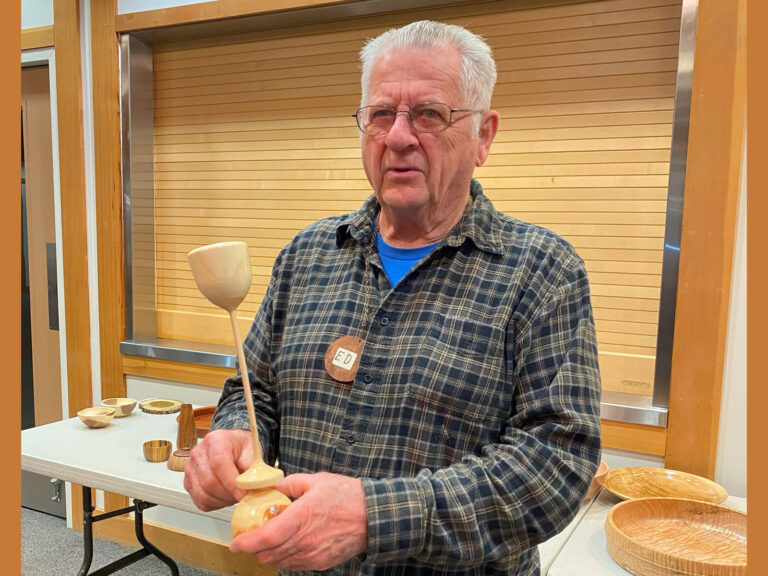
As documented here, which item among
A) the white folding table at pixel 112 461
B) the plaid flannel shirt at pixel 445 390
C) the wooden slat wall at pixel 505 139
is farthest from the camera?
the wooden slat wall at pixel 505 139

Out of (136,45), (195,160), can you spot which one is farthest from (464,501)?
(136,45)

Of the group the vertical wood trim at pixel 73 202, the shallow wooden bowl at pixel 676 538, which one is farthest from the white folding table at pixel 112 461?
the shallow wooden bowl at pixel 676 538

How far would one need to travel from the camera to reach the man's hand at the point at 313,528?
71 centimetres

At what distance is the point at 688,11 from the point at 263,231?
1.92m

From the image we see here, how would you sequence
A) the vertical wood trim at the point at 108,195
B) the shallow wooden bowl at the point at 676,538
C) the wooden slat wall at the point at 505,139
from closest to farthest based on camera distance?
1. the shallow wooden bowl at the point at 676,538
2. the wooden slat wall at the point at 505,139
3. the vertical wood trim at the point at 108,195

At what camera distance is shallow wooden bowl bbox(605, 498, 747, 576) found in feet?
3.98

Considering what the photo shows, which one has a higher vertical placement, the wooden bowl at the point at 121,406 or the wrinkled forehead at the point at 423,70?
the wrinkled forehead at the point at 423,70

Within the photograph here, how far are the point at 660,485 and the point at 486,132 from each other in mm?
1310

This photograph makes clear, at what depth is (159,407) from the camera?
238 cm

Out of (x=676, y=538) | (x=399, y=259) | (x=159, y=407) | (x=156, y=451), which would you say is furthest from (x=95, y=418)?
(x=676, y=538)

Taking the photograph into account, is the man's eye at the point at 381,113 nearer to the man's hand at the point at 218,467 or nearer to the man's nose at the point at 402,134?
the man's nose at the point at 402,134

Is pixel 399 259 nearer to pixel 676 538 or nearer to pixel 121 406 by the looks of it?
pixel 676 538

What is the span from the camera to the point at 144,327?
2.95m

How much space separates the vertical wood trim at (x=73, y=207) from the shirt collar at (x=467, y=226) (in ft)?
7.27
